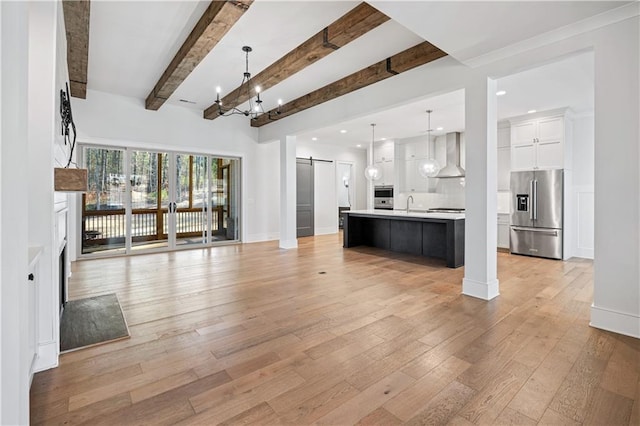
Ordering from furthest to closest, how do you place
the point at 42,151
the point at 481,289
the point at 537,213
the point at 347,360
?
the point at 537,213
the point at 481,289
the point at 347,360
the point at 42,151

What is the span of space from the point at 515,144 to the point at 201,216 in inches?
276

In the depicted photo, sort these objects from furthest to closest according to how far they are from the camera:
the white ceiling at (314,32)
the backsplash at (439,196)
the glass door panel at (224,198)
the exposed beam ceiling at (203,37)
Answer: the backsplash at (439,196) → the glass door panel at (224,198) → the exposed beam ceiling at (203,37) → the white ceiling at (314,32)

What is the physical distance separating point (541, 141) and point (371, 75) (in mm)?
3960

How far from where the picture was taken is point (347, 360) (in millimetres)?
2229

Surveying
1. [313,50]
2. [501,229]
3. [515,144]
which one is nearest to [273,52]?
[313,50]

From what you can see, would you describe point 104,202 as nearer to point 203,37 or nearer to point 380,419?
point 203,37

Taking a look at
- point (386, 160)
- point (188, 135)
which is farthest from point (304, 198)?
point (188, 135)

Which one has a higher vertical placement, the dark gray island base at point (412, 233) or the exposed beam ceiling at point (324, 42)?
the exposed beam ceiling at point (324, 42)

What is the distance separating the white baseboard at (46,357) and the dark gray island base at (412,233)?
4.88 metres

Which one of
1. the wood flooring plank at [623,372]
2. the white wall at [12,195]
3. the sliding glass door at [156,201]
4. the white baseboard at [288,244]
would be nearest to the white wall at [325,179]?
the white baseboard at [288,244]

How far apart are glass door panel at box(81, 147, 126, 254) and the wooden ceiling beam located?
11.6 ft

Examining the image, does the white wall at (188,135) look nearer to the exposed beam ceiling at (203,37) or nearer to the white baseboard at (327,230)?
the exposed beam ceiling at (203,37)

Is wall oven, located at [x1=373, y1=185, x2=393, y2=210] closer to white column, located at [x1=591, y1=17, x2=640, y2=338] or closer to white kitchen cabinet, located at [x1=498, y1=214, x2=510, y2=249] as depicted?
white kitchen cabinet, located at [x1=498, y1=214, x2=510, y2=249]

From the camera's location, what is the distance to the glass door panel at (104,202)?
6.01 metres
